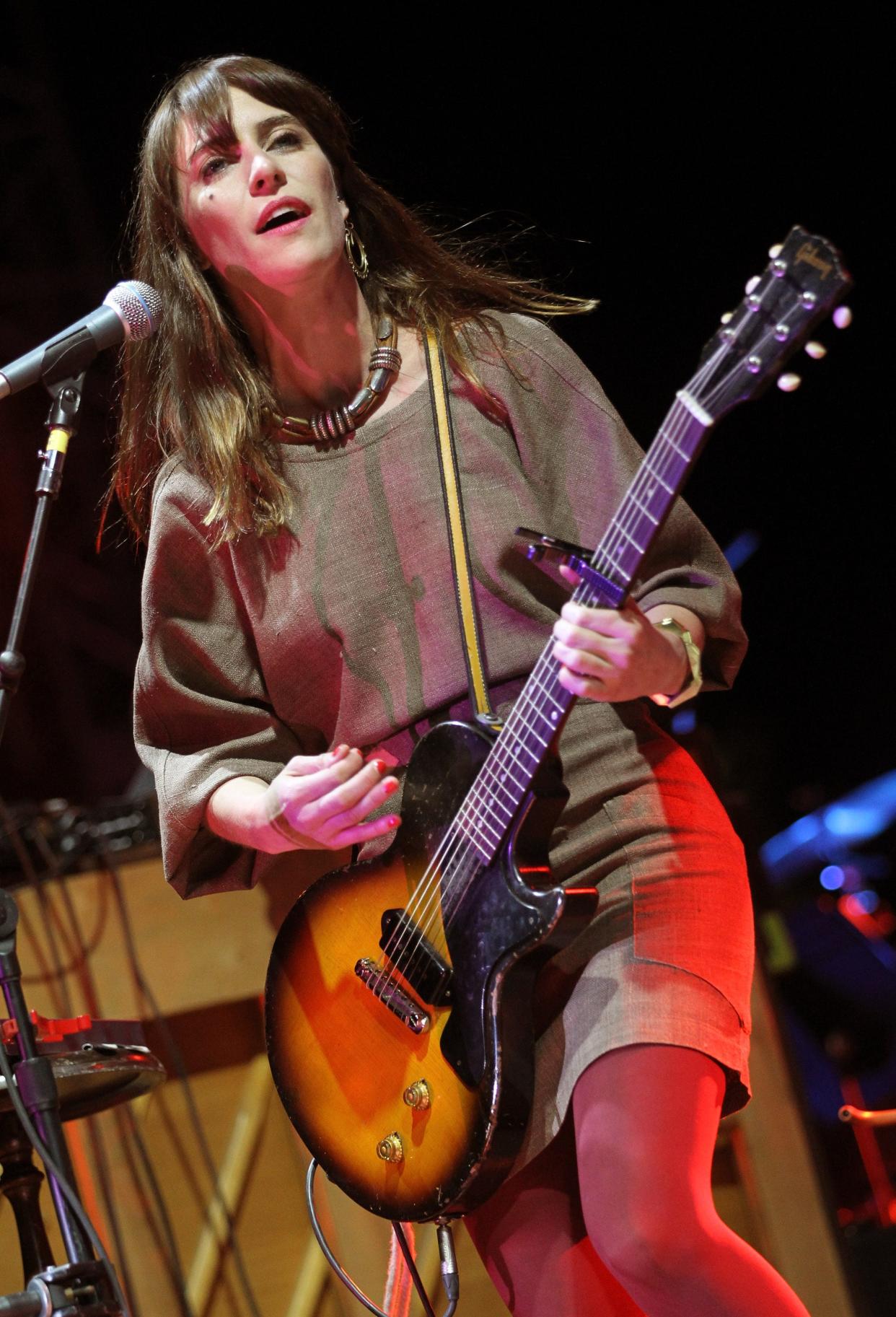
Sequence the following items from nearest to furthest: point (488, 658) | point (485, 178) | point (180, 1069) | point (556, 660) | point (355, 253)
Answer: point (556, 660)
point (488, 658)
point (355, 253)
point (180, 1069)
point (485, 178)

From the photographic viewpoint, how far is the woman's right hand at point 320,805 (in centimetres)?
166

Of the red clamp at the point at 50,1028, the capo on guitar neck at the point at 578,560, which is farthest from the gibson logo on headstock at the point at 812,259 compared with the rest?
the red clamp at the point at 50,1028

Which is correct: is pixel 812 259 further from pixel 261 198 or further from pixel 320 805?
pixel 261 198

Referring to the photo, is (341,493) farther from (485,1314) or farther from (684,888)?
(485,1314)

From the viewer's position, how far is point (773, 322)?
1363mm

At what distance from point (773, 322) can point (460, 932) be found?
802 millimetres

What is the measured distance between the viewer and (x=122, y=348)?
7.40 ft

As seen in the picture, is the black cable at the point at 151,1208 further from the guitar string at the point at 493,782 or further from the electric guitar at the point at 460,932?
the guitar string at the point at 493,782

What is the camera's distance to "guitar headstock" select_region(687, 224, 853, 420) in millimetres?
1335

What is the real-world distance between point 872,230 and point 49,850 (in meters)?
3.88

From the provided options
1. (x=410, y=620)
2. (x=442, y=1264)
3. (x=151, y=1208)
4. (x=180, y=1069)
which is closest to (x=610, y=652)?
(x=410, y=620)

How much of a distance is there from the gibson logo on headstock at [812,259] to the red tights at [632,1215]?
88 centimetres

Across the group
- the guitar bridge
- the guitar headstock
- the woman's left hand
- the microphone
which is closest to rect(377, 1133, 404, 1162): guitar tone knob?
the guitar bridge

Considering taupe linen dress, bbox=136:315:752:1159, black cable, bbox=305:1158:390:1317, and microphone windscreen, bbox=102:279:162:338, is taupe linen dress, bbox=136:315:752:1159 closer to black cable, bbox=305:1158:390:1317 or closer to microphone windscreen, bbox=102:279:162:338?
microphone windscreen, bbox=102:279:162:338
